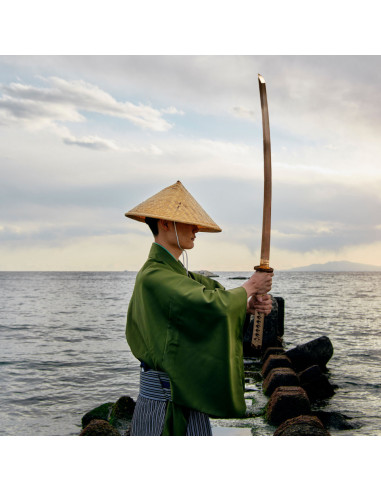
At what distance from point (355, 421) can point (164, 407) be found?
6493mm

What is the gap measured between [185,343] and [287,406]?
3.74 metres

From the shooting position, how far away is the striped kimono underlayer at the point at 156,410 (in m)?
2.74

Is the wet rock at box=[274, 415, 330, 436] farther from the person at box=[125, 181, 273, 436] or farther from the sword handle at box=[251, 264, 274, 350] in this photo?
the person at box=[125, 181, 273, 436]

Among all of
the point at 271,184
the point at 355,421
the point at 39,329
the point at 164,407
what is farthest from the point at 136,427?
the point at 39,329

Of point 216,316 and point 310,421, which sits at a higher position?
point 216,316

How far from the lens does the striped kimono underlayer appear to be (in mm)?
2736

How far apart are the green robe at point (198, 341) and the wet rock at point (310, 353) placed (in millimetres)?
8080

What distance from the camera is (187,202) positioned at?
9.66 feet

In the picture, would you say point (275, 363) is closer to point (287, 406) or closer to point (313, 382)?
point (313, 382)

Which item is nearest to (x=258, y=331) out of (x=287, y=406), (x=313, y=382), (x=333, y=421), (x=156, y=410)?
(x=156, y=410)

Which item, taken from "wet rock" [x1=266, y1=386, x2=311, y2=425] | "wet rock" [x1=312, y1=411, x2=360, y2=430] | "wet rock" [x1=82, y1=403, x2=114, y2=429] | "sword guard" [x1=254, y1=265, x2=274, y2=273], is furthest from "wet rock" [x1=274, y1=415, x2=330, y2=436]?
"wet rock" [x1=82, y1=403, x2=114, y2=429]

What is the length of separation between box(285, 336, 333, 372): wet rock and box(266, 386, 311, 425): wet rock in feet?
14.6

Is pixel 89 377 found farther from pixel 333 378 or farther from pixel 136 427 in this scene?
pixel 136 427

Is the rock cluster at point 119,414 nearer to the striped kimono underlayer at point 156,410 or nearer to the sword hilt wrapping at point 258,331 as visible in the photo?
the striped kimono underlayer at point 156,410
